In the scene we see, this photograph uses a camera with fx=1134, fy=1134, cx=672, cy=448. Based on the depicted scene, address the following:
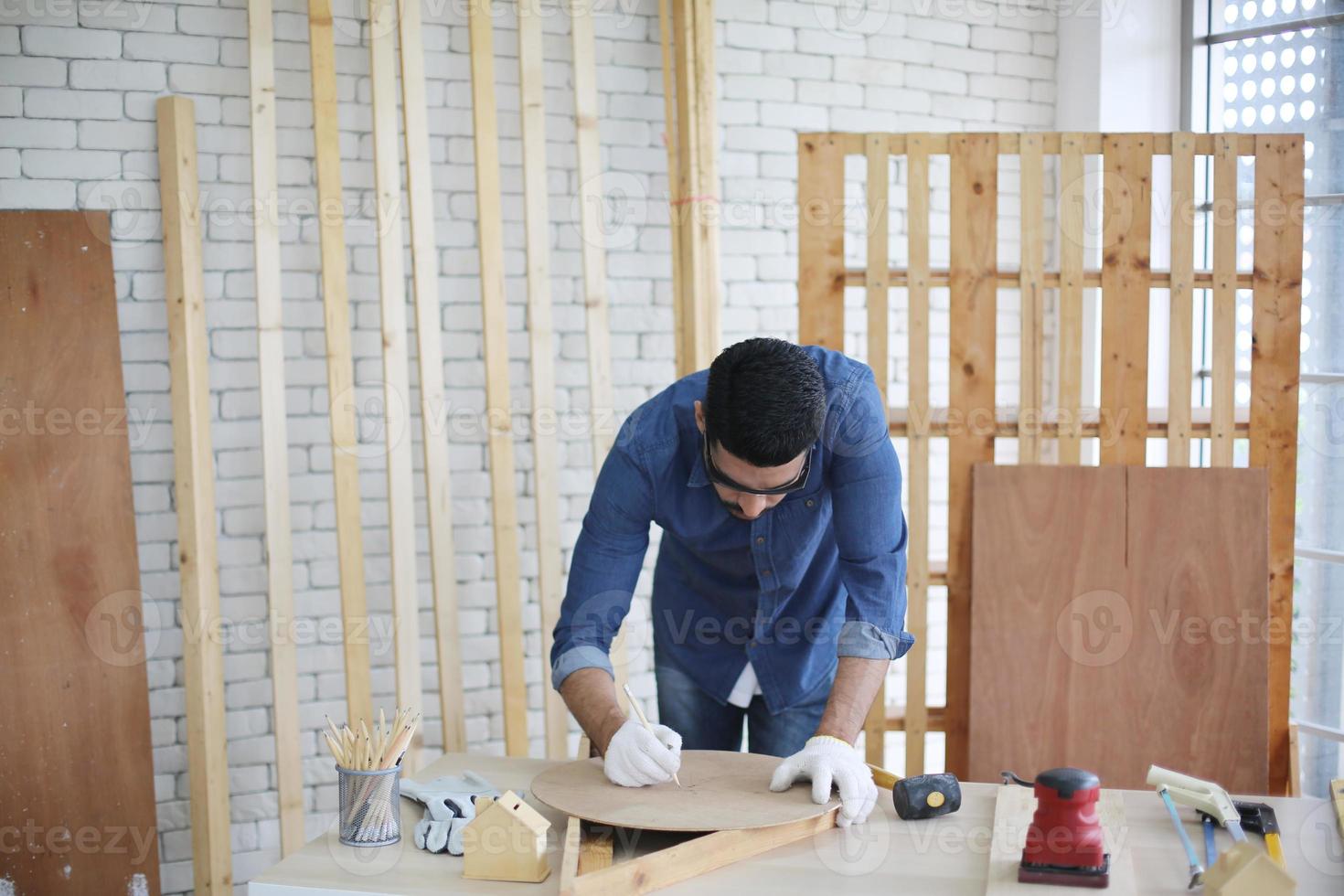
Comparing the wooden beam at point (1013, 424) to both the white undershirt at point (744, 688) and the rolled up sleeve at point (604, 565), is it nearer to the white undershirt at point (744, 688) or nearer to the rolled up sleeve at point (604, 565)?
the white undershirt at point (744, 688)

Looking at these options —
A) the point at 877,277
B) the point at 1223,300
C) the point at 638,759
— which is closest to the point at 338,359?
the point at 877,277

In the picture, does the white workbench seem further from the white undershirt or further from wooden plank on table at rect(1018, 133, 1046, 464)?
wooden plank on table at rect(1018, 133, 1046, 464)

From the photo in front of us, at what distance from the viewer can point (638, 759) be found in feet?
5.88

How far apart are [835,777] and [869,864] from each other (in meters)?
0.15

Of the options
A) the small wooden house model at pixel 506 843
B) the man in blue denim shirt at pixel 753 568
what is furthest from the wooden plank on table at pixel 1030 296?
the small wooden house model at pixel 506 843

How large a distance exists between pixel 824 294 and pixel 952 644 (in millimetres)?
970

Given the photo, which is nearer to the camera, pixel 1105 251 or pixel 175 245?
pixel 1105 251

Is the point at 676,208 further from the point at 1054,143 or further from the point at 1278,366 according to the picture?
the point at 1278,366

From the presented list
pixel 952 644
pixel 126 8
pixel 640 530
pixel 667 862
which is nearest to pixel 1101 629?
pixel 952 644

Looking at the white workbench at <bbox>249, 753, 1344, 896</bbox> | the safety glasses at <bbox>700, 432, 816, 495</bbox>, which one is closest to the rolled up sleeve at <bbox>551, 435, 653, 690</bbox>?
the safety glasses at <bbox>700, 432, 816, 495</bbox>

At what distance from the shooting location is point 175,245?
10.3ft

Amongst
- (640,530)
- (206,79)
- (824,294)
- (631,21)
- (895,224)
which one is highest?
(631,21)

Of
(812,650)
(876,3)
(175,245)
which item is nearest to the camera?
(812,650)

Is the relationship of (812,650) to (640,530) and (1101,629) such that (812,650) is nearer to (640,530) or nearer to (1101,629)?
(640,530)
